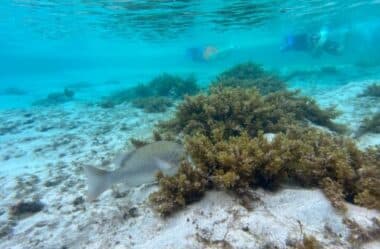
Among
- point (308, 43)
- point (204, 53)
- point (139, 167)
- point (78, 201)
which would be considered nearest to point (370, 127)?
point (139, 167)

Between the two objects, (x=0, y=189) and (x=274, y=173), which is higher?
(x=274, y=173)

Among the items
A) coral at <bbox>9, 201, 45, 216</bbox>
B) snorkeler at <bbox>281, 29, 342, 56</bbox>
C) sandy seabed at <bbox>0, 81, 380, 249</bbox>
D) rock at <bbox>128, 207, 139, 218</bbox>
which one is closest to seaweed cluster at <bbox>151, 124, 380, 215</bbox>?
sandy seabed at <bbox>0, 81, 380, 249</bbox>

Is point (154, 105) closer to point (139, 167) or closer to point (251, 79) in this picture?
point (251, 79)

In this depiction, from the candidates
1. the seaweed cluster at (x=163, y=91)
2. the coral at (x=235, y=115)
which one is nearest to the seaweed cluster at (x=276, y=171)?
the coral at (x=235, y=115)

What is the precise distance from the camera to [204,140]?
4227 millimetres

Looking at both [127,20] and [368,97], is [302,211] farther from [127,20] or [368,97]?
[127,20]

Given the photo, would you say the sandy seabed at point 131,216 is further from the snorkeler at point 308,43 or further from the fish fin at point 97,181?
the snorkeler at point 308,43

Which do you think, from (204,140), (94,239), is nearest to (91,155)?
(94,239)

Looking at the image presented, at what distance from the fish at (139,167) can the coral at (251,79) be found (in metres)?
9.04

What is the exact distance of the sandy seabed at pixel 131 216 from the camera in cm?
307

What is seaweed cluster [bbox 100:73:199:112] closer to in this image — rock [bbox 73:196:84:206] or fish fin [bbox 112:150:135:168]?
rock [bbox 73:196:84:206]

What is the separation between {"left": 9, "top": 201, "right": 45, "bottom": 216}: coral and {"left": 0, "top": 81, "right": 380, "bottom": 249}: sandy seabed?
10cm

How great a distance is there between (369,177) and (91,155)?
6.17m

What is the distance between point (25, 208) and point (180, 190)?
10.2 ft
